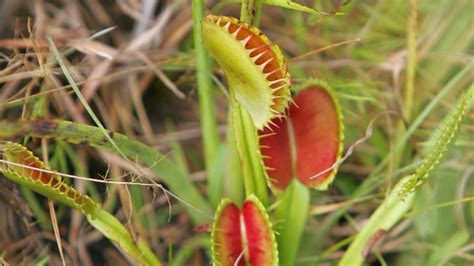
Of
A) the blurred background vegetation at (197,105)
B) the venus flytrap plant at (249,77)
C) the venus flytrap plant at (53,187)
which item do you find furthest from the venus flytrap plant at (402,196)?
the venus flytrap plant at (53,187)

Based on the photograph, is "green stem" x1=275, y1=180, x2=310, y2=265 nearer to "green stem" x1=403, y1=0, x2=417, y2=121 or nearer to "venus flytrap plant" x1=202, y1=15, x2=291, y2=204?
"venus flytrap plant" x1=202, y1=15, x2=291, y2=204

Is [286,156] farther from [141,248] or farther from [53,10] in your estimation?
[53,10]

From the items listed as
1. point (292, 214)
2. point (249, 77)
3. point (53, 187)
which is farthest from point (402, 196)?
point (53, 187)

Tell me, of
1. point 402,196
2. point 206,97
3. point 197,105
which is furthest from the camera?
point 197,105

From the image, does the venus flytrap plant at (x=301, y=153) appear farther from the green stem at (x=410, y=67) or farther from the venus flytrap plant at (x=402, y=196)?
the green stem at (x=410, y=67)

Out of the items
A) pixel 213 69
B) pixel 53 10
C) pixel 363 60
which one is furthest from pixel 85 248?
pixel 363 60

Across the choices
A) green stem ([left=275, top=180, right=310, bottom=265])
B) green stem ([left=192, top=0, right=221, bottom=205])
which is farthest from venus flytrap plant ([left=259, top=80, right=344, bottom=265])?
Answer: green stem ([left=192, top=0, right=221, bottom=205])

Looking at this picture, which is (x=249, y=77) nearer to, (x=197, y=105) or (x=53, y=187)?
(x=53, y=187)
